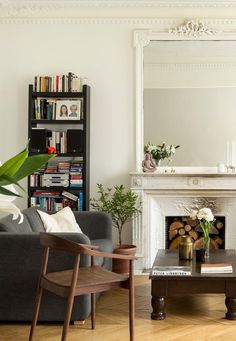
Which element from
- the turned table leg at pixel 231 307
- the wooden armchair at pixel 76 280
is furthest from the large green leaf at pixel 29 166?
the turned table leg at pixel 231 307

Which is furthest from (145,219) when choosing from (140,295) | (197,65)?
(197,65)

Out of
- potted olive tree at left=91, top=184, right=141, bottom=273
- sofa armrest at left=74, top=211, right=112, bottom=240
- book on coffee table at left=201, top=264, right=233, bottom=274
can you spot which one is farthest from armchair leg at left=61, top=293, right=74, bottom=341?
potted olive tree at left=91, top=184, right=141, bottom=273

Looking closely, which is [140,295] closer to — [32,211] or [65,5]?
[32,211]

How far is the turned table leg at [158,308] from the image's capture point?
13.3 ft

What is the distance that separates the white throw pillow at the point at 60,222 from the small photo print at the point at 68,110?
1342 millimetres

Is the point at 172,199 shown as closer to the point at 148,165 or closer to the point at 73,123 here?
the point at 148,165

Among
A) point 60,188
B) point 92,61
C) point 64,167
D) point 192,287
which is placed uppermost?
point 92,61

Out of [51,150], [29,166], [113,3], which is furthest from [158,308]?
[113,3]

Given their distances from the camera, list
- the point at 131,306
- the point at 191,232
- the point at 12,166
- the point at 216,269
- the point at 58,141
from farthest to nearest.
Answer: the point at 191,232 < the point at 58,141 < the point at 216,269 < the point at 131,306 < the point at 12,166

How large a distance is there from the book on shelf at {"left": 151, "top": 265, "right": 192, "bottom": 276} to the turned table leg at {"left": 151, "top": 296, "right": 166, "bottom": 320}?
185 millimetres

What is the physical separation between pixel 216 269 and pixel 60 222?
1607mm

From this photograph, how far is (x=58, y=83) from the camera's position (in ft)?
20.2

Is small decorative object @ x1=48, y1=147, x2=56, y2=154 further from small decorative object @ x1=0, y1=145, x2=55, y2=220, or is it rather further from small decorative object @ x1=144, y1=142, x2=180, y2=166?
small decorative object @ x1=0, y1=145, x2=55, y2=220

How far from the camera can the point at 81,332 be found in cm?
373
